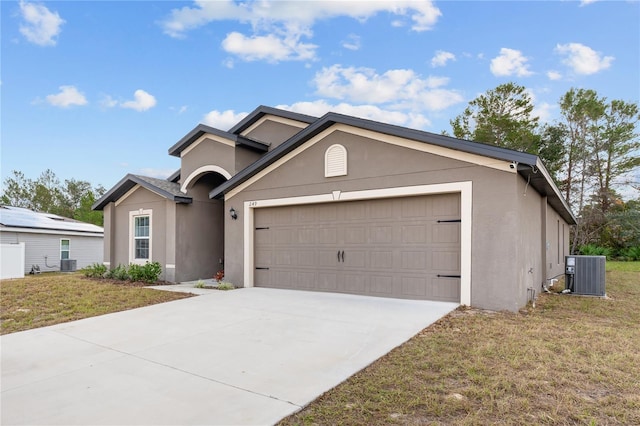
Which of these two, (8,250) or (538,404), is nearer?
(538,404)

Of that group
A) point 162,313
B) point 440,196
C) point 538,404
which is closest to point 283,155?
point 440,196

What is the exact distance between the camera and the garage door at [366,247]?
752 centimetres

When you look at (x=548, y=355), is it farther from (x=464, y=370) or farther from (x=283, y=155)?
(x=283, y=155)

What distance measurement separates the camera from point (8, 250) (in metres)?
15.9

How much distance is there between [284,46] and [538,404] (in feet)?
46.6

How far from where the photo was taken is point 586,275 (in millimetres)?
9500

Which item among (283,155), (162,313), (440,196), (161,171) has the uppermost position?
(161,171)

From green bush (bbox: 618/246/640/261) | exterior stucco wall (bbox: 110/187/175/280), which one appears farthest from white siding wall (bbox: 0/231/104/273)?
green bush (bbox: 618/246/640/261)

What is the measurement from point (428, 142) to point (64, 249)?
68.4 ft

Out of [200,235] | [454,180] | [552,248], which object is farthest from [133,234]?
[552,248]

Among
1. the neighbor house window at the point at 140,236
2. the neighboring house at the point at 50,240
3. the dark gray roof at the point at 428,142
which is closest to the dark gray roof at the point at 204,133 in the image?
the dark gray roof at the point at 428,142

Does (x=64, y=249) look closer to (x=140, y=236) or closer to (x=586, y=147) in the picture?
(x=140, y=236)

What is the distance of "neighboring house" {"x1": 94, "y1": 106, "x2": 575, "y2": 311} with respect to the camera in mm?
6965

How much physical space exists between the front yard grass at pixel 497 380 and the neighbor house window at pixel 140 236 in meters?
10.6
